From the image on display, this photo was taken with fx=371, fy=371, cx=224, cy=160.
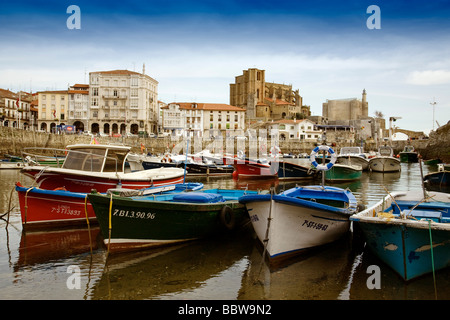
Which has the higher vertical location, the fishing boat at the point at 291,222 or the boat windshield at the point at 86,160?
the boat windshield at the point at 86,160

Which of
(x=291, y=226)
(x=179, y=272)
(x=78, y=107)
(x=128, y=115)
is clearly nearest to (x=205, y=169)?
(x=291, y=226)

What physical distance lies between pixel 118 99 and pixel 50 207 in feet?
221

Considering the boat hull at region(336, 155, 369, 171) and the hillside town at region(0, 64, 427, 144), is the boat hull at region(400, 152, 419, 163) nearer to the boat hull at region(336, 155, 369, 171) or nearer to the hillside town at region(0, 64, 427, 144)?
the hillside town at region(0, 64, 427, 144)

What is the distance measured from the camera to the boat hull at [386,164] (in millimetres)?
38875

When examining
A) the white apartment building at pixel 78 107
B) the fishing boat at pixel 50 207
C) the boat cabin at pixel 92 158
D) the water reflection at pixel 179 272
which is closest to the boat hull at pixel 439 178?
the water reflection at pixel 179 272

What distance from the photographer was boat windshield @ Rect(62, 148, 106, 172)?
14.1m

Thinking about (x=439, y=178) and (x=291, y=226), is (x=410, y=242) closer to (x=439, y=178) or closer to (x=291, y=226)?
(x=291, y=226)

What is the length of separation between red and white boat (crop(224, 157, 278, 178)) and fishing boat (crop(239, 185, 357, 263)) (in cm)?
2023

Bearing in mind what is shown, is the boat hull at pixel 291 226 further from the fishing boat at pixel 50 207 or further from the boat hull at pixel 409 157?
the boat hull at pixel 409 157

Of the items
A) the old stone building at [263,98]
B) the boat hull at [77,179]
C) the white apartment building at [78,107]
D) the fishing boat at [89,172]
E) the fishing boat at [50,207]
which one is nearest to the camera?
the fishing boat at [50,207]

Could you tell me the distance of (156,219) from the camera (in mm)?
10234

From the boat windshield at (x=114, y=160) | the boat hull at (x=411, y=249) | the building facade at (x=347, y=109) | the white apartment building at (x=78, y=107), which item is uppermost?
the building facade at (x=347, y=109)

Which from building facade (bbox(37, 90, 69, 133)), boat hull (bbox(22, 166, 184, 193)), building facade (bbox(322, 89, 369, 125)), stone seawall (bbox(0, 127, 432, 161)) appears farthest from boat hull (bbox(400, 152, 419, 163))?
building facade (bbox(37, 90, 69, 133))
